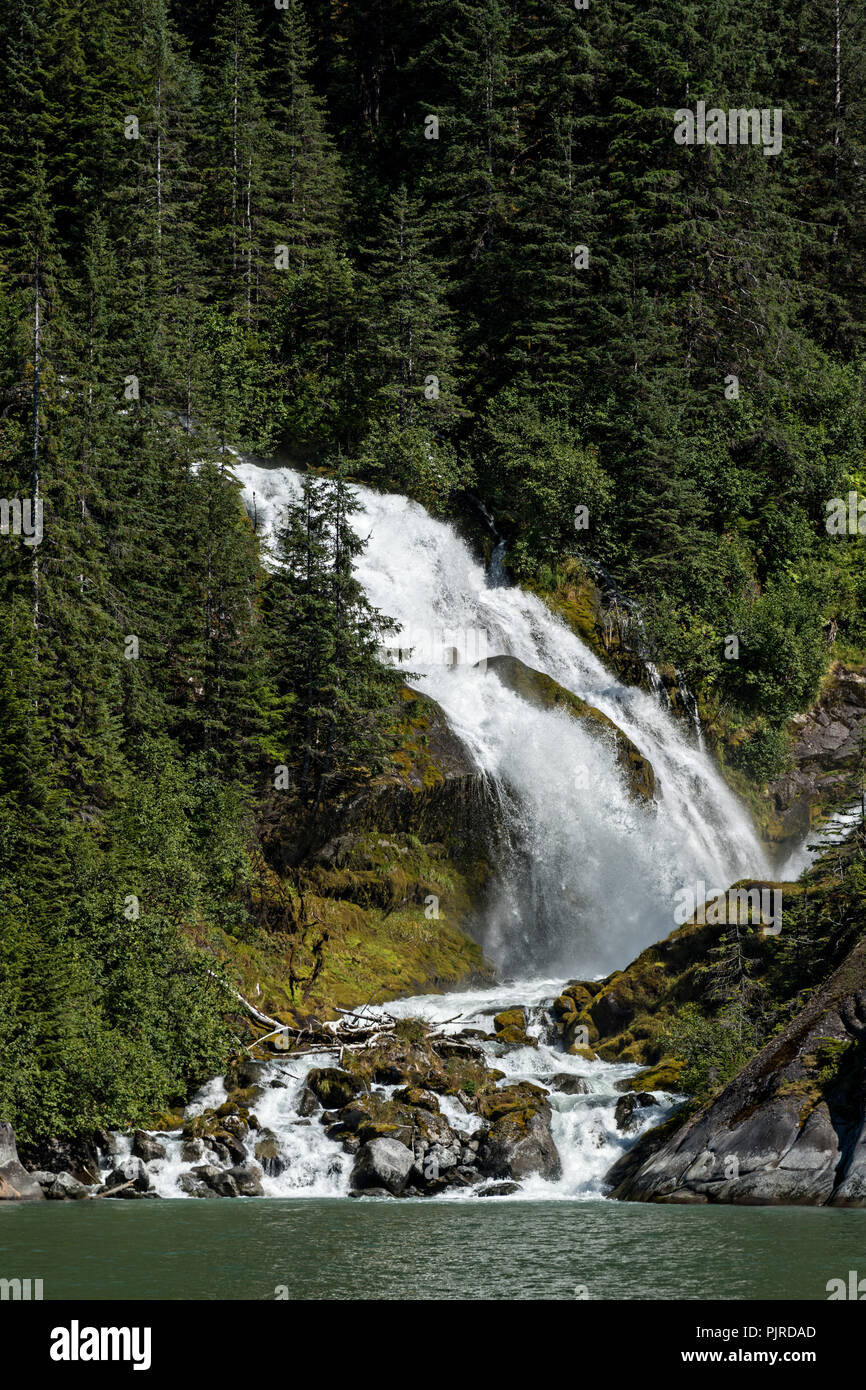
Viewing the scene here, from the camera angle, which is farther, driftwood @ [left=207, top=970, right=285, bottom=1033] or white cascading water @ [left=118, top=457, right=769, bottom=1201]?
driftwood @ [left=207, top=970, right=285, bottom=1033]

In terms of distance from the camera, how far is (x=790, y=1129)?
70.9 ft

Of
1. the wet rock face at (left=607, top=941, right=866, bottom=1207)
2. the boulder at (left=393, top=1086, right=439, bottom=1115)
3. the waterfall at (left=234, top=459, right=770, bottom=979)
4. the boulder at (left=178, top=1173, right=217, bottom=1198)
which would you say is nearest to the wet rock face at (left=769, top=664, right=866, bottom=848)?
the waterfall at (left=234, top=459, right=770, bottom=979)

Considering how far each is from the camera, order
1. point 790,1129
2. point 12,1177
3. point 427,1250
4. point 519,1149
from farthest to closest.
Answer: point 519,1149
point 12,1177
point 790,1129
point 427,1250

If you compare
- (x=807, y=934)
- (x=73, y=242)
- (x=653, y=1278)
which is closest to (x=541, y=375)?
(x=73, y=242)

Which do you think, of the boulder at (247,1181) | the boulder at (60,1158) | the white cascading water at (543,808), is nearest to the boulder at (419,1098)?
the white cascading water at (543,808)

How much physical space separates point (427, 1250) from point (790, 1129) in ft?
21.3

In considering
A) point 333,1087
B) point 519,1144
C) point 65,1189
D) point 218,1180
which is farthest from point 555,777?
point 65,1189

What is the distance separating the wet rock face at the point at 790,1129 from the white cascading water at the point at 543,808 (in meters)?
2.89

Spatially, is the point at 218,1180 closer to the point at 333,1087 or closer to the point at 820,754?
the point at 333,1087

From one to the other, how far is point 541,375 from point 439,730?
A: 21.3 meters

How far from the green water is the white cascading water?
4.82 meters

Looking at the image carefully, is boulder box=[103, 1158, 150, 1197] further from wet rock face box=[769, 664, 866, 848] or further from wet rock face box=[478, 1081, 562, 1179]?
wet rock face box=[769, 664, 866, 848]

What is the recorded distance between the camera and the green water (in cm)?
1577

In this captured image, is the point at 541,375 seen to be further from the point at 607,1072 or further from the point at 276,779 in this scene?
the point at 607,1072
